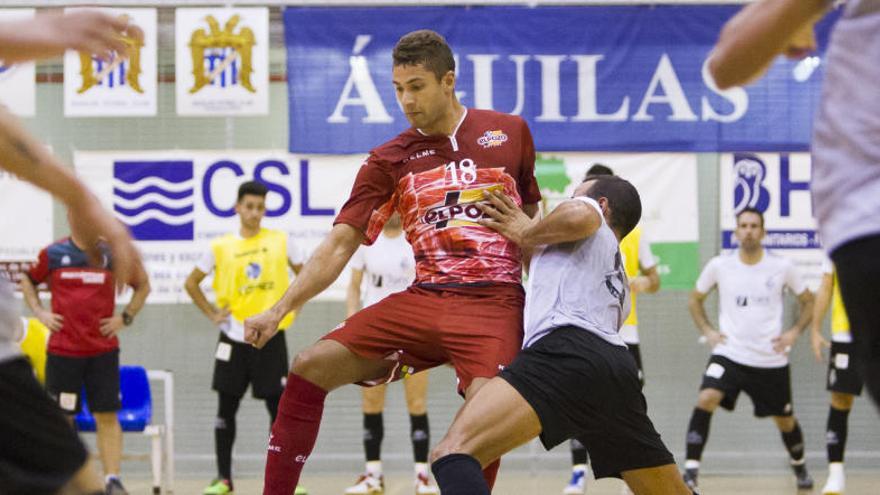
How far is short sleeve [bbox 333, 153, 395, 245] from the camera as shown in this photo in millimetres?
4844

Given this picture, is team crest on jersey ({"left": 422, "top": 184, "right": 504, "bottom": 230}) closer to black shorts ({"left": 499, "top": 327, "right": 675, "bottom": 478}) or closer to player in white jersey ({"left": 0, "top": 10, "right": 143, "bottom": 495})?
black shorts ({"left": 499, "top": 327, "right": 675, "bottom": 478})

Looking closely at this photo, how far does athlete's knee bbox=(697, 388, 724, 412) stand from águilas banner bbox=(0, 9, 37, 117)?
5488 mm

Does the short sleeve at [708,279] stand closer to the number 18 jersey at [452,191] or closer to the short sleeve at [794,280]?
the short sleeve at [794,280]

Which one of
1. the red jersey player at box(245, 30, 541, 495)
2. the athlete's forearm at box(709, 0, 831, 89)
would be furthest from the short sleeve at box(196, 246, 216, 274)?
the athlete's forearm at box(709, 0, 831, 89)

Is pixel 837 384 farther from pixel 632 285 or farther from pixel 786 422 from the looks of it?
pixel 632 285

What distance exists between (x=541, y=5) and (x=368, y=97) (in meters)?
1.50

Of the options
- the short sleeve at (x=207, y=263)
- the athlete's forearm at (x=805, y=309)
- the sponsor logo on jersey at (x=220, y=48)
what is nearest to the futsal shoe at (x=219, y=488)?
the short sleeve at (x=207, y=263)

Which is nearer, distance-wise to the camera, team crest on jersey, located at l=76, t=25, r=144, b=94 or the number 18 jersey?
the number 18 jersey

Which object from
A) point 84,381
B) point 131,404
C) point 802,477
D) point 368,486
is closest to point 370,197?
point 84,381

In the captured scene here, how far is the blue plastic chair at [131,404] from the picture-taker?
27.9ft

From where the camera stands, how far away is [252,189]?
8.66 metres

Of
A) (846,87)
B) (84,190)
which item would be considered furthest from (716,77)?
(84,190)

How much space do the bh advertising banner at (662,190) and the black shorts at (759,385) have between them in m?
0.97

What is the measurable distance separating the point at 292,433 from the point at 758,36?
9.96 feet
